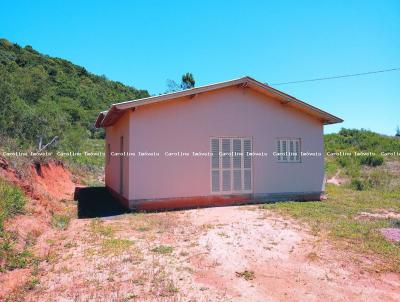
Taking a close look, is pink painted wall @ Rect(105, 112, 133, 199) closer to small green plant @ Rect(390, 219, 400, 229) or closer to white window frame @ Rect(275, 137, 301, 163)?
white window frame @ Rect(275, 137, 301, 163)

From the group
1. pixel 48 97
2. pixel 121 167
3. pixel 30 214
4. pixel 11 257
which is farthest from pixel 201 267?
pixel 48 97

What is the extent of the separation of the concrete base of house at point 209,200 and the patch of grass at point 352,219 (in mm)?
654

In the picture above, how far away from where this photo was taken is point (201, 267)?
486 cm

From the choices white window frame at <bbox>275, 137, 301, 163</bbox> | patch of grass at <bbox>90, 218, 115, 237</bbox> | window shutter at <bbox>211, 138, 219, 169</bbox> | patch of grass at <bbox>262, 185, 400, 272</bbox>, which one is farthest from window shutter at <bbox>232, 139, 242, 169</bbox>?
patch of grass at <bbox>90, 218, 115, 237</bbox>

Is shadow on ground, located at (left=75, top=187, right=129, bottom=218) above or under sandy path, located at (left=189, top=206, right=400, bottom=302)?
above

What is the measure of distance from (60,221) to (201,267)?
476cm

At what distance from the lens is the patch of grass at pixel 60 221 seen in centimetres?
749

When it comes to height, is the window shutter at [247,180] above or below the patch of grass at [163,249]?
above

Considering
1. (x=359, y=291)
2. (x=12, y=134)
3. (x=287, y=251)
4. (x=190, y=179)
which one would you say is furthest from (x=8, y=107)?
(x=359, y=291)

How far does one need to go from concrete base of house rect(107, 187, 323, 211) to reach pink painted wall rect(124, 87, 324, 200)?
15 centimetres

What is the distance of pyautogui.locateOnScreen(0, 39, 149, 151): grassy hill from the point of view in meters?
16.7

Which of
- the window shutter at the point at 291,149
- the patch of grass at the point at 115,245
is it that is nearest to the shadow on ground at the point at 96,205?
the patch of grass at the point at 115,245

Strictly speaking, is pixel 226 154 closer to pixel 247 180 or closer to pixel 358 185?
pixel 247 180

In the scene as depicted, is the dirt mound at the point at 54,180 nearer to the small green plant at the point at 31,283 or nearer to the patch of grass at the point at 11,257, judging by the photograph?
the patch of grass at the point at 11,257
